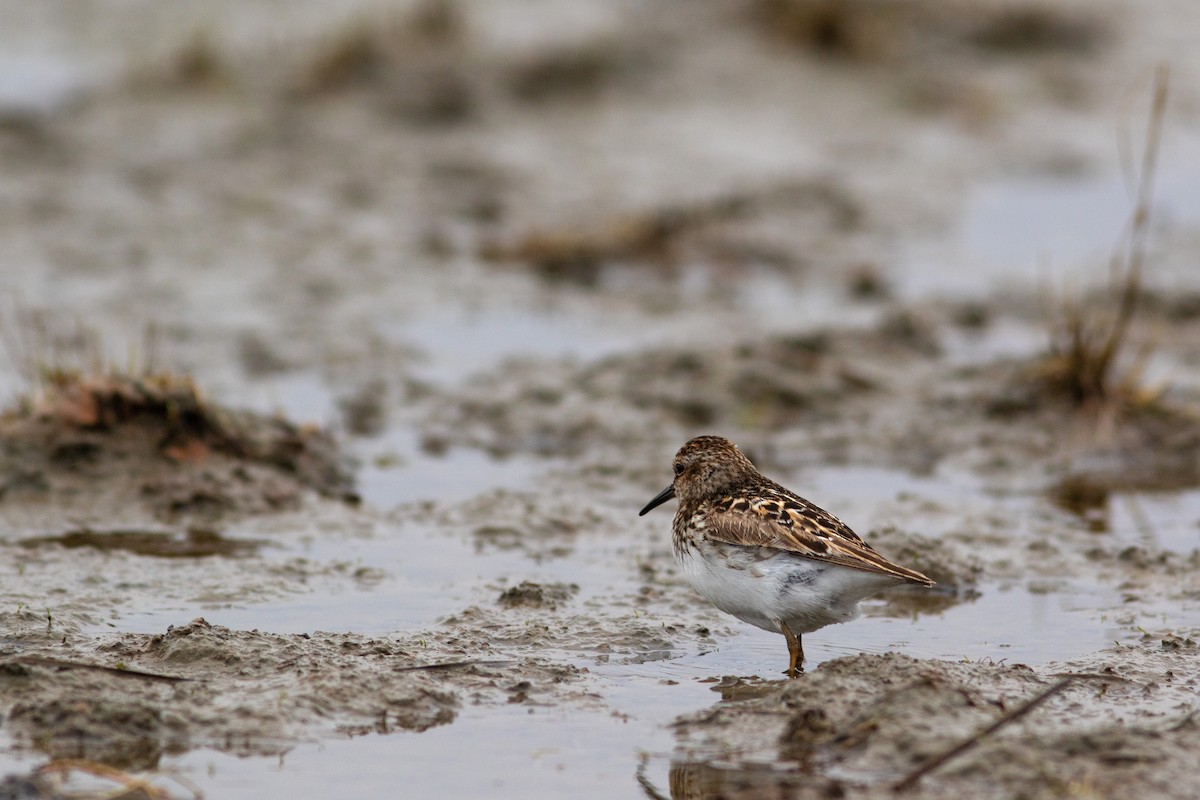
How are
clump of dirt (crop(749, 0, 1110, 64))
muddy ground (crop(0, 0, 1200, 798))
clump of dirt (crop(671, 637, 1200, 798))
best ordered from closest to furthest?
clump of dirt (crop(671, 637, 1200, 798)) < muddy ground (crop(0, 0, 1200, 798)) < clump of dirt (crop(749, 0, 1110, 64))

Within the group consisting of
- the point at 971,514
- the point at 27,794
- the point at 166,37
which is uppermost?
the point at 166,37

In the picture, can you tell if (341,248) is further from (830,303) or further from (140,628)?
(140,628)

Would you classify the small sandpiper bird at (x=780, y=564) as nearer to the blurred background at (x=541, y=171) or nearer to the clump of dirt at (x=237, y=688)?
the clump of dirt at (x=237, y=688)

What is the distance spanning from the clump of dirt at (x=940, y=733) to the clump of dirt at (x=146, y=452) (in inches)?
151

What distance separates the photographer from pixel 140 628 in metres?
7.18

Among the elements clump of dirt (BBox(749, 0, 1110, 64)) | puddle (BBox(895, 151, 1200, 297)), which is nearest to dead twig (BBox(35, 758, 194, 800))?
puddle (BBox(895, 151, 1200, 297))

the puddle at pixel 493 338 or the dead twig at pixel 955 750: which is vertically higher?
the dead twig at pixel 955 750

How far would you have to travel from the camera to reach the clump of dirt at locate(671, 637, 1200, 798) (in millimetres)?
5355

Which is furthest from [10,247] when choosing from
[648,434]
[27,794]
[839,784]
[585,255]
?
[839,784]

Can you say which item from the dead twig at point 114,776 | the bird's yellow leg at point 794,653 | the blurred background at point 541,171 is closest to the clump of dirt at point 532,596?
the bird's yellow leg at point 794,653

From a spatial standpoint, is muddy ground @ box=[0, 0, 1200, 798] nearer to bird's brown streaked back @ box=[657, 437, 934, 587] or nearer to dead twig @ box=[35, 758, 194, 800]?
dead twig @ box=[35, 758, 194, 800]

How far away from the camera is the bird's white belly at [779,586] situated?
6.54 metres

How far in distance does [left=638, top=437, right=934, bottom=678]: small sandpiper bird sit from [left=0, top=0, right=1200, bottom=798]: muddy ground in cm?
29

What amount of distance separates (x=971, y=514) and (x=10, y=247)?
8.78 meters
